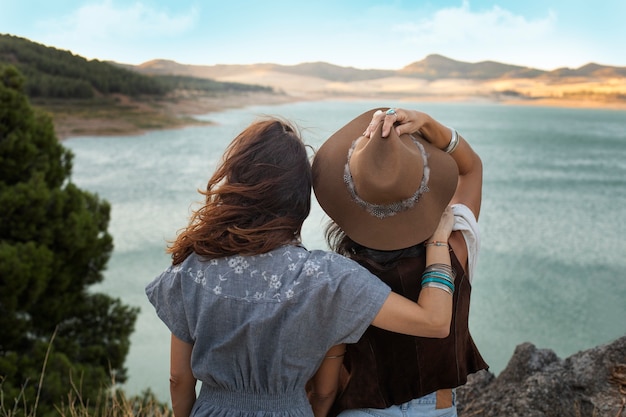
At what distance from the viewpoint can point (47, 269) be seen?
464 centimetres

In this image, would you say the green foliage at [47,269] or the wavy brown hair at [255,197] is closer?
the wavy brown hair at [255,197]

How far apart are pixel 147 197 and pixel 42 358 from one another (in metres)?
12.4

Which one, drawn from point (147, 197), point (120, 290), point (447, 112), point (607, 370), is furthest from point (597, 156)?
point (607, 370)

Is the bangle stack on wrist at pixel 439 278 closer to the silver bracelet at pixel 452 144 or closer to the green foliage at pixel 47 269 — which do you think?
the silver bracelet at pixel 452 144

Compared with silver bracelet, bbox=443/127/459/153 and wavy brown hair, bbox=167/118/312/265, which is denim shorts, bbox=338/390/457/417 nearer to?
wavy brown hair, bbox=167/118/312/265

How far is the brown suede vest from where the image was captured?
4.31ft

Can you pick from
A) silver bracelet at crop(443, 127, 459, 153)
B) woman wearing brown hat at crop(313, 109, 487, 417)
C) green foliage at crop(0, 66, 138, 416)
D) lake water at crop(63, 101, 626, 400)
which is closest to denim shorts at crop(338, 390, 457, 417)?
woman wearing brown hat at crop(313, 109, 487, 417)

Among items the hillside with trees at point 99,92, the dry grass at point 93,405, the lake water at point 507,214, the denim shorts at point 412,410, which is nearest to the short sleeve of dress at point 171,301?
the denim shorts at point 412,410

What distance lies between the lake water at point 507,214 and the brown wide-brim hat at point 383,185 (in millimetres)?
4704

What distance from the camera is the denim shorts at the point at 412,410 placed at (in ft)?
4.37

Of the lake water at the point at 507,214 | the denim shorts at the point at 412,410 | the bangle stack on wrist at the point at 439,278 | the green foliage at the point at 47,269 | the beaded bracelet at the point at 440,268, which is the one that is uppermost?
the beaded bracelet at the point at 440,268

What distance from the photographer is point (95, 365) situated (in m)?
5.22

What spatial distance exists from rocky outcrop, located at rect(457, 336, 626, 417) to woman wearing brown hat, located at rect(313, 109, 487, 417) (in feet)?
2.86

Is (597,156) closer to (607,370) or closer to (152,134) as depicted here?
(152,134)
